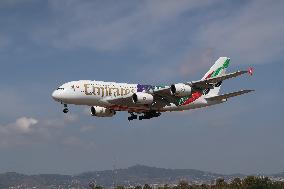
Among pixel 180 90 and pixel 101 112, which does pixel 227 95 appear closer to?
pixel 180 90

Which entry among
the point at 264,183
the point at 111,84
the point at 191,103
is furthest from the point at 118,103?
the point at 264,183

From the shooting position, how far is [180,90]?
72.6 meters

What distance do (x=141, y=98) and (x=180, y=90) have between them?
6020mm

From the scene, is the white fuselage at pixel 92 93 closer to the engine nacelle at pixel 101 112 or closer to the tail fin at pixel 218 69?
the engine nacelle at pixel 101 112

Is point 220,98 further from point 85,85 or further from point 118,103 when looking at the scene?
point 85,85

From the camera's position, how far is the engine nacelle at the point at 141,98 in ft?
237

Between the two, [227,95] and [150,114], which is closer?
[227,95]

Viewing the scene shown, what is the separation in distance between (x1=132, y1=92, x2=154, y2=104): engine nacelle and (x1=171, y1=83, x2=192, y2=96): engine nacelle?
12.1 feet

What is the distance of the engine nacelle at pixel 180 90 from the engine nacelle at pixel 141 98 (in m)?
3.68

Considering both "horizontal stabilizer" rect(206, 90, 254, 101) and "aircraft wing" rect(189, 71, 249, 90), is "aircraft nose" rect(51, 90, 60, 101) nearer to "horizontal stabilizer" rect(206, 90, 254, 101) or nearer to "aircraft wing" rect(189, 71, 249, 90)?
"aircraft wing" rect(189, 71, 249, 90)

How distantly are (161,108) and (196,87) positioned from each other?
7643 mm

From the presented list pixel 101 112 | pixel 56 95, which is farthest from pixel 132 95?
pixel 56 95

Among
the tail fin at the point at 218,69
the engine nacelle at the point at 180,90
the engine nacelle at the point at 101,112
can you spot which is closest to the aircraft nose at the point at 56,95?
the engine nacelle at the point at 101,112

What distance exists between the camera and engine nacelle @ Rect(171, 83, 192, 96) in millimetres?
72625
